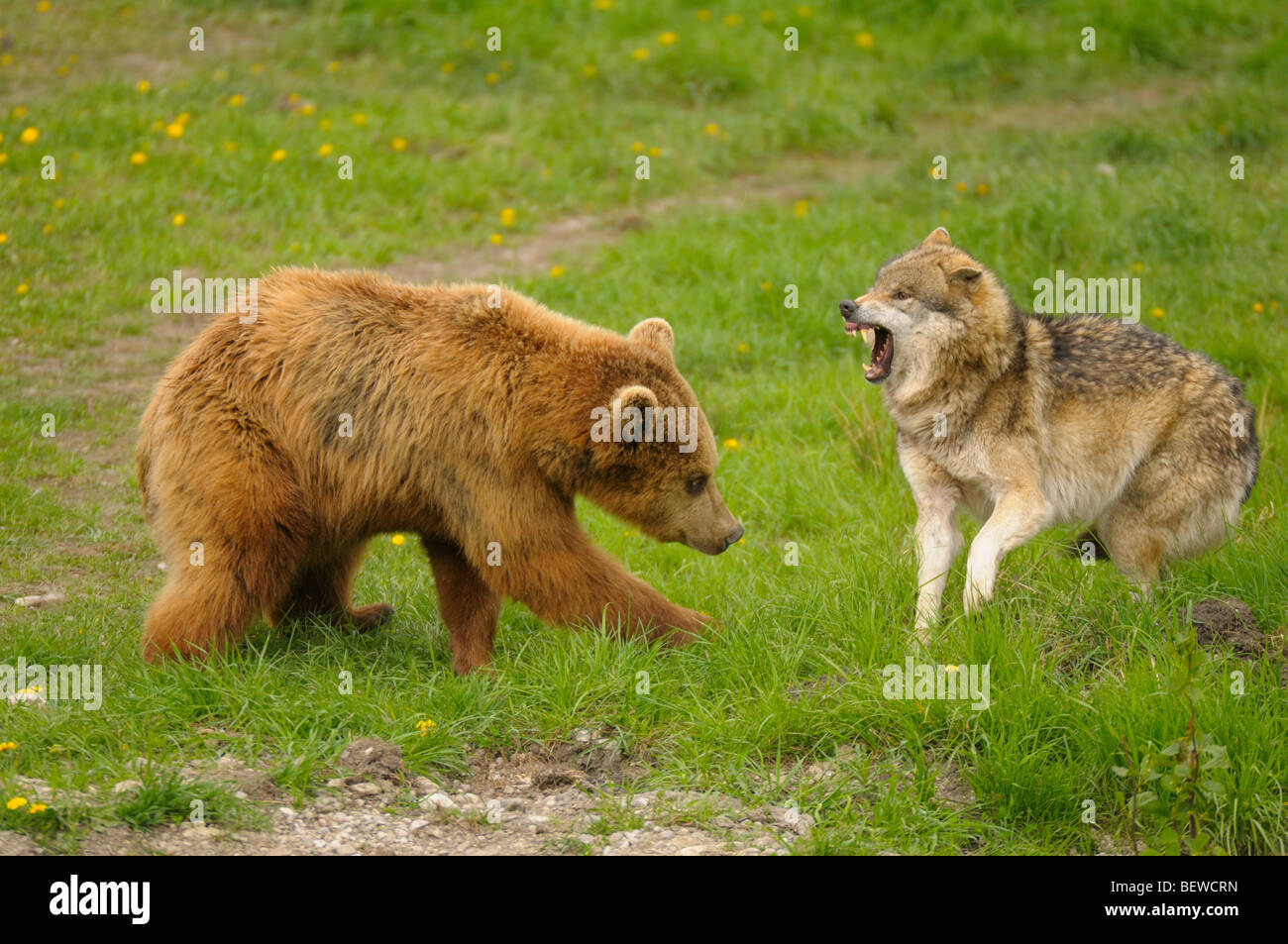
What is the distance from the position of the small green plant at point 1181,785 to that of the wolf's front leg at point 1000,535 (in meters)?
0.91

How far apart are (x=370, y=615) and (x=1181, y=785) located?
3772mm

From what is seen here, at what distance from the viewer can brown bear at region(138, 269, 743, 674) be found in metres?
5.73

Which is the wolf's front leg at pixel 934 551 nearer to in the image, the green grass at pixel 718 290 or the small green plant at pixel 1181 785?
the green grass at pixel 718 290

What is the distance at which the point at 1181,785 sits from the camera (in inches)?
181

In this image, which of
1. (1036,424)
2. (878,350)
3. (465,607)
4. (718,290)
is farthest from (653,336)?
(718,290)

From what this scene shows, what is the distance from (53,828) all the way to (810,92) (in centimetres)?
1045

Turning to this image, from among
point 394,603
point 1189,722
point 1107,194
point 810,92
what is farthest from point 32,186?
point 1189,722

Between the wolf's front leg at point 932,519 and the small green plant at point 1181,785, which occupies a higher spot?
the wolf's front leg at point 932,519

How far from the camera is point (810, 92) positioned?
13.0 metres

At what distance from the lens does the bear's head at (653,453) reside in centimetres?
586

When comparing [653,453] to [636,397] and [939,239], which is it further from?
[939,239]

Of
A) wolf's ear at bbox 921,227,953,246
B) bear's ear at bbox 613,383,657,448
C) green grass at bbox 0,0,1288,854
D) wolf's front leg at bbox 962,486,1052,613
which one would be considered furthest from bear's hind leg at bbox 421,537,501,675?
wolf's ear at bbox 921,227,953,246

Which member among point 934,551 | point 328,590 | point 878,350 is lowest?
point 328,590

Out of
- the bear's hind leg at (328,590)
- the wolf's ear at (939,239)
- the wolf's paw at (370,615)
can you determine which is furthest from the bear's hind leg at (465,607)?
the wolf's ear at (939,239)
